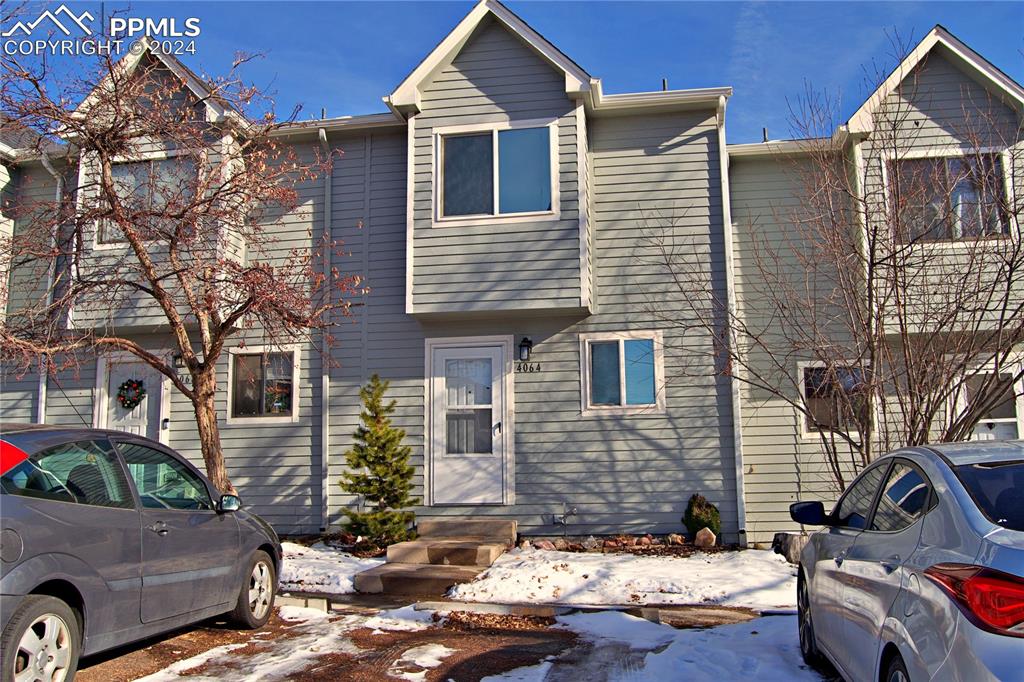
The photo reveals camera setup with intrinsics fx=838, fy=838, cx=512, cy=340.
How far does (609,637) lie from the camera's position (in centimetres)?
683

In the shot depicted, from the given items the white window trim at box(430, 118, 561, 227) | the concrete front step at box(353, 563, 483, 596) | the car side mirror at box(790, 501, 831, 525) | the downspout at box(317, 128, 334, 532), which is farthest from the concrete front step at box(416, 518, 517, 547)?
the car side mirror at box(790, 501, 831, 525)

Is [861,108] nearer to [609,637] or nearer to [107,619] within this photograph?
[609,637]

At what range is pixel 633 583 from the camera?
28.3 ft

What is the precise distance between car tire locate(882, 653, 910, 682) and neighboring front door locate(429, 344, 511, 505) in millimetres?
8210

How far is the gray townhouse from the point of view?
11578 millimetres

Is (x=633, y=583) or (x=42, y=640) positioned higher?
(x=42, y=640)

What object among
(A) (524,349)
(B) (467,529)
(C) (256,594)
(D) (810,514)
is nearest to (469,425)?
(A) (524,349)

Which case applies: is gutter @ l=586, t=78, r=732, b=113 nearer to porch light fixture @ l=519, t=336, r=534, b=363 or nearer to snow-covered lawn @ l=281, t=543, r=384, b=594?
porch light fixture @ l=519, t=336, r=534, b=363

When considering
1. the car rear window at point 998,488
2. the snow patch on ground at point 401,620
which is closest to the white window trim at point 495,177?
the snow patch on ground at point 401,620

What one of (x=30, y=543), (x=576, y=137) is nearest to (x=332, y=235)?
(x=576, y=137)

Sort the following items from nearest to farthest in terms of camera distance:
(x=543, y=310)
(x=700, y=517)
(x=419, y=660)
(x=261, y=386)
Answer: (x=419, y=660) < (x=700, y=517) < (x=543, y=310) < (x=261, y=386)

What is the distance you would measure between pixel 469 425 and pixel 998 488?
896 centimetres

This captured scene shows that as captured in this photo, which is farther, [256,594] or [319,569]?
[319,569]

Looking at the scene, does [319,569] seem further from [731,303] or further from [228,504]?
[731,303]
